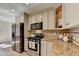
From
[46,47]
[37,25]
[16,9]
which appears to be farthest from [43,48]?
[16,9]

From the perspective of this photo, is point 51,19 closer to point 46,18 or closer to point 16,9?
point 46,18

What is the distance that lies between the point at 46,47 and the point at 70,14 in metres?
0.50

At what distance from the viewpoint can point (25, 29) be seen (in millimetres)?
1358

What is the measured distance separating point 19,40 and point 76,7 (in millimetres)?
707

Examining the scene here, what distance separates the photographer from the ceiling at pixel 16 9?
133 cm

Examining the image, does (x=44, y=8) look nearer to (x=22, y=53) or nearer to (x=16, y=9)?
(x=16, y=9)

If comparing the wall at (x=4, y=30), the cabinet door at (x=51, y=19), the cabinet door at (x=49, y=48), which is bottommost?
the cabinet door at (x=49, y=48)

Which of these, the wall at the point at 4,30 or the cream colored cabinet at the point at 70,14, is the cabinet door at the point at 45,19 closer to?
the cream colored cabinet at the point at 70,14

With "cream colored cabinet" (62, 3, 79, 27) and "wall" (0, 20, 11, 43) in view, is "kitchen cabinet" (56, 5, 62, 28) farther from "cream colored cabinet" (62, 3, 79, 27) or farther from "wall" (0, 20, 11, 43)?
"wall" (0, 20, 11, 43)

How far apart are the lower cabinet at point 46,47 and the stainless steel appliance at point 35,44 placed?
0.13ft

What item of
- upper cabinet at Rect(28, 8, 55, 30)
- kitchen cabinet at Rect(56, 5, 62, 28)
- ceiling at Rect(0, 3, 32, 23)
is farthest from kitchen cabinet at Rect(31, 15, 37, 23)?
kitchen cabinet at Rect(56, 5, 62, 28)

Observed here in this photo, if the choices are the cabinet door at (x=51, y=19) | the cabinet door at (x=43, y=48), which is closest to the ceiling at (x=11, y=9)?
the cabinet door at (x=51, y=19)

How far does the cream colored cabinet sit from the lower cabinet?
0.32 meters

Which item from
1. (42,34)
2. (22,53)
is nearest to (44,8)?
(42,34)
